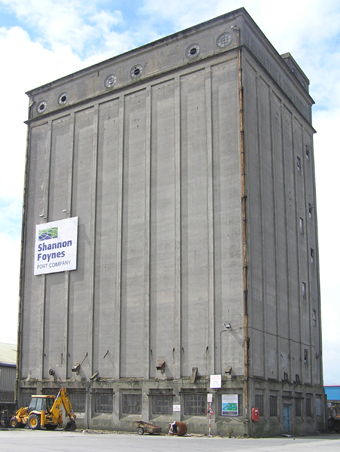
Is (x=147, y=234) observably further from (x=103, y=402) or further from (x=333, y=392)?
(x=333, y=392)

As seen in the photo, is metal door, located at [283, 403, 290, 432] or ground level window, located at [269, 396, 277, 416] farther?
metal door, located at [283, 403, 290, 432]

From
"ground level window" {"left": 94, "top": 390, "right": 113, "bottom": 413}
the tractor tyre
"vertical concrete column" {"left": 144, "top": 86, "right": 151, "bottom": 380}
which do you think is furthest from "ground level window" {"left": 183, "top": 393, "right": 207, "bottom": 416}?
the tractor tyre

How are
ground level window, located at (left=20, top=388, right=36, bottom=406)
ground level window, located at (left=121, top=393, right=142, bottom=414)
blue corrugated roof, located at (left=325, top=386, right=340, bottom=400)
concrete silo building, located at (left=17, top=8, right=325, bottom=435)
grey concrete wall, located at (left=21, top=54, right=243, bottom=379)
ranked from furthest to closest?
1. blue corrugated roof, located at (left=325, top=386, right=340, bottom=400)
2. ground level window, located at (left=20, top=388, right=36, bottom=406)
3. ground level window, located at (left=121, top=393, right=142, bottom=414)
4. grey concrete wall, located at (left=21, top=54, right=243, bottom=379)
5. concrete silo building, located at (left=17, top=8, right=325, bottom=435)

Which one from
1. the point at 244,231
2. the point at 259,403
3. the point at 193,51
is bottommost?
the point at 259,403

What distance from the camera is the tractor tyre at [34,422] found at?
126 ft

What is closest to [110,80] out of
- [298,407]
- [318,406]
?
[298,407]

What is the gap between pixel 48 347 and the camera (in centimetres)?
4734

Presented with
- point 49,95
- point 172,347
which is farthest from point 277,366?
point 49,95

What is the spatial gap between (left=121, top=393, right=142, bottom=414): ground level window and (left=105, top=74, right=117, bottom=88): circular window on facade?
84.5ft

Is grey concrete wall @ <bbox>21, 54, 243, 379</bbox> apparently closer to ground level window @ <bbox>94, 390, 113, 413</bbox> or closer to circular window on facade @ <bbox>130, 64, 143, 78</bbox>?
circular window on facade @ <bbox>130, 64, 143, 78</bbox>

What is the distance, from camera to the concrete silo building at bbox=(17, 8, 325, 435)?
3991cm

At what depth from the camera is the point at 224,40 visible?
147ft

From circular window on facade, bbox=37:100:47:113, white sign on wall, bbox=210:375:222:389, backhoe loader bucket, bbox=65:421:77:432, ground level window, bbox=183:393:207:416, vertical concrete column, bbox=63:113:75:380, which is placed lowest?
backhoe loader bucket, bbox=65:421:77:432

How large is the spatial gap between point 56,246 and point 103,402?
13.6m
